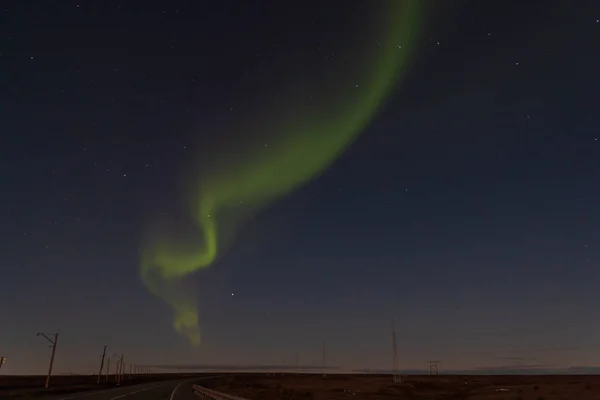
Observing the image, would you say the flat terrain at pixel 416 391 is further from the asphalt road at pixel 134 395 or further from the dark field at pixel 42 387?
the dark field at pixel 42 387

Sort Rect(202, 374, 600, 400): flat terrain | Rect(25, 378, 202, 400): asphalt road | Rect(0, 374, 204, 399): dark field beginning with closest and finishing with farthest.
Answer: Rect(25, 378, 202, 400): asphalt road, Rect(202, 374, 600, 400): flat terrain, Rect(0, 374, 204, 399): dark field

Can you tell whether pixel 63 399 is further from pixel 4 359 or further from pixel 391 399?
pixel 391 399

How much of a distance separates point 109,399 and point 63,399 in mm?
2820

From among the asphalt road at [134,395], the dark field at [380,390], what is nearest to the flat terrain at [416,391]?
the dark field at [380,390]

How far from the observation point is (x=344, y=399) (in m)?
41.5

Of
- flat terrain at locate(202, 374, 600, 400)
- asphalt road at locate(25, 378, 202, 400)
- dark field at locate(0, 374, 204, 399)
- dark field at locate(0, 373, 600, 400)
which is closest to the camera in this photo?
asphalt road at locate(25, 378, 202, 400)

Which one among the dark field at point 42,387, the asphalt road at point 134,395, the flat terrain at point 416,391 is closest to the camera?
the asphalt road at point 134,395

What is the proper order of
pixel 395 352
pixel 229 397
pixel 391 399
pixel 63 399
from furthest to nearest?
pixel 395 352 → pixel 391 399 → pixel 63 399 → pixel 229 397

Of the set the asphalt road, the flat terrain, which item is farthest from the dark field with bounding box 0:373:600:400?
the asphalt road

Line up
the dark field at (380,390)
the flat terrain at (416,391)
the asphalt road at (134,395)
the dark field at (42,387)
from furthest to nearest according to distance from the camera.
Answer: the dark field at (42,387) < the dark field at (380,390) < the flat terrain at (416,391) < the asphalt road at (134,395)

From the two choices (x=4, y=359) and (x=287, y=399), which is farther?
(x=4, y=359)

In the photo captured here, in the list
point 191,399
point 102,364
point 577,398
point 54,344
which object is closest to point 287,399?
point 191,399

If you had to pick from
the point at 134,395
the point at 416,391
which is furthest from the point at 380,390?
the point at 134,395

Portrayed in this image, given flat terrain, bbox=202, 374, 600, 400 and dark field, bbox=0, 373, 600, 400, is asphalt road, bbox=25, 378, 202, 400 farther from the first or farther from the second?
flat terrain, bbox=202, 374, 600, 400
